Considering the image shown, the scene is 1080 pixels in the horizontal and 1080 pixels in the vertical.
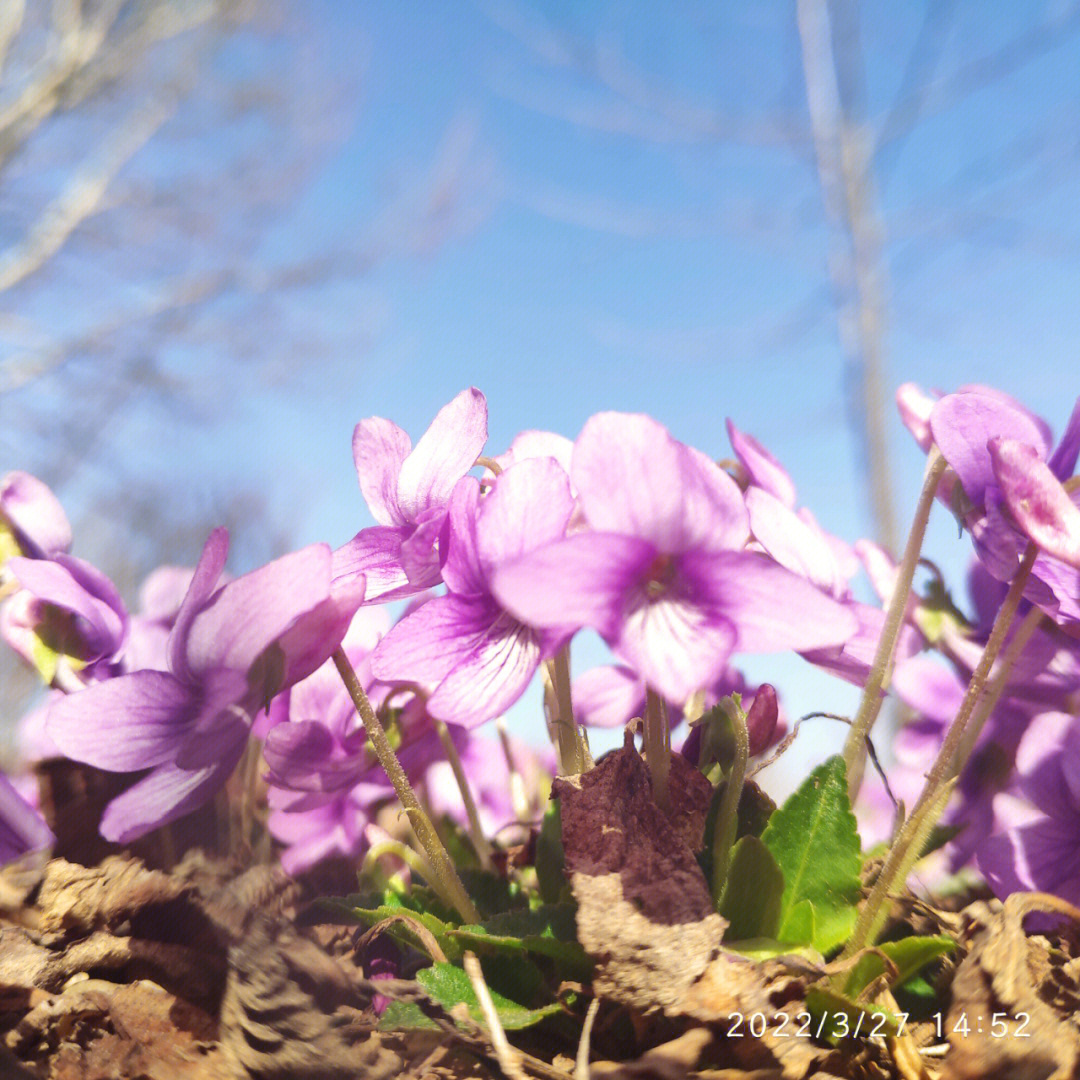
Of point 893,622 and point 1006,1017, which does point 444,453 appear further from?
point 1006,1017

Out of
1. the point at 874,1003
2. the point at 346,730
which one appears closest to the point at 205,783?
the point at 346,730

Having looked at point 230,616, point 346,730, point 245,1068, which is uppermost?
point 230,616

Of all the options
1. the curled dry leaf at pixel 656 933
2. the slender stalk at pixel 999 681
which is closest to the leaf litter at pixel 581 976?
the curled dry leaf at pixel 656 933

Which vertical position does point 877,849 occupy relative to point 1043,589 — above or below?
below

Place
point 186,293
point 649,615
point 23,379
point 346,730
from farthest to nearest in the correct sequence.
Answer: point 186,293 → point 23,379 → point 346,730 → point 649,615

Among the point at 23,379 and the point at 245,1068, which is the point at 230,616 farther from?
the point at 23,379

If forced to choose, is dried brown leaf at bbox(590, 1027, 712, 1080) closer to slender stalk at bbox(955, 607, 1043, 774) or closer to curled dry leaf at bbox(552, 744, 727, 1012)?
curled dry leaf at bbox(552, 744, 727, 1012)

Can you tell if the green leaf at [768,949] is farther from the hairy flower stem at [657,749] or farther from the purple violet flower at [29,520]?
the purple violet flower at [29,520]
